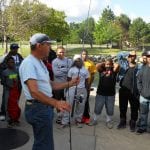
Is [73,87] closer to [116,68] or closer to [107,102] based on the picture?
[107,102]

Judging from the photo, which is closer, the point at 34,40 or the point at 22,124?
the point at 34,40

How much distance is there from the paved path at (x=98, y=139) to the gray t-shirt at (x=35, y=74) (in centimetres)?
232

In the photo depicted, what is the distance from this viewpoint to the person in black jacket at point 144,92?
756cm

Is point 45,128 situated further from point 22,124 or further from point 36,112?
point 22,124

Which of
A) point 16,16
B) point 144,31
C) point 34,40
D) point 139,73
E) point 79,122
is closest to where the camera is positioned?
point 34,40

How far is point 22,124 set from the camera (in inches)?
319

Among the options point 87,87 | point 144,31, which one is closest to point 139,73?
point 87,87

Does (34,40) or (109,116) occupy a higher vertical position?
(34,40)

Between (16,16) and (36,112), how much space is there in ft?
127

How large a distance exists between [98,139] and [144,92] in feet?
4.18

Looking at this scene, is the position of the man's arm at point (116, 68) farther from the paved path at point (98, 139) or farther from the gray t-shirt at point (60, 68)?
the paved path at point (98, 139)

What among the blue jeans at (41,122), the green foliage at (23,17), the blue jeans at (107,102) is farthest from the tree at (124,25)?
the blue jeans at (41,122)

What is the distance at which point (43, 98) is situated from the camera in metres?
4.24

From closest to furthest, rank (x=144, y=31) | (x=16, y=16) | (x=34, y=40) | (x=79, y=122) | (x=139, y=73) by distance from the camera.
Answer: (x=34, y=40)
(x=139, y=73)
(x=79, y=122)
(x=16, y=16)
(x=144, y=31)
